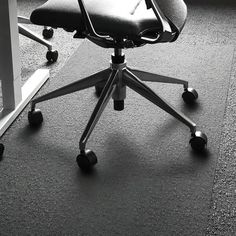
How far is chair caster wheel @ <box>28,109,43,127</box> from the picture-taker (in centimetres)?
225

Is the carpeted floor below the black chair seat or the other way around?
below

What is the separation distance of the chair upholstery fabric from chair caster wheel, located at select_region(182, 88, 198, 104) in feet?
1.70

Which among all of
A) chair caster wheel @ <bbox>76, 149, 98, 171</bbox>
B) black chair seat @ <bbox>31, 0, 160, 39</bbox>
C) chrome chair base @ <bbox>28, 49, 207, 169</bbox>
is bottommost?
chair caster wheel @ <bbox>76, 149, 98, 171</bbox>

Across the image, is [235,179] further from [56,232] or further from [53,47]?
[53,47]

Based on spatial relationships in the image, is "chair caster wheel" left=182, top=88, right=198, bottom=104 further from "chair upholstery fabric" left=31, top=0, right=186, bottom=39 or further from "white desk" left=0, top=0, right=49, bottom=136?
"white desk" left=0, top=0, right=49, bottom=136

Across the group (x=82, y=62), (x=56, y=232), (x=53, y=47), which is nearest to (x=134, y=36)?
(x=56, y=232)

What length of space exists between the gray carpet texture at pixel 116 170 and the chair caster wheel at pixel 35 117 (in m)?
0.04

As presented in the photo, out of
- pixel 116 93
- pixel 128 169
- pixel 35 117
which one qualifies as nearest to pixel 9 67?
pixel 35 117

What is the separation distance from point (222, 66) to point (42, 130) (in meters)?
1.03

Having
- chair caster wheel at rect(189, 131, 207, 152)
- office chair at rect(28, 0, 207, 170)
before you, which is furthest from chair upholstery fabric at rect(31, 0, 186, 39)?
chair caster wheel at rect(189, 131, 207, 152)

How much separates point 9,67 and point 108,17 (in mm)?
602

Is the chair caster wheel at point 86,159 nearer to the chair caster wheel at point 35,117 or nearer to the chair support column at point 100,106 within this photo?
the chair support column at point 100,106

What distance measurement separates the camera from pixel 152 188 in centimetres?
188

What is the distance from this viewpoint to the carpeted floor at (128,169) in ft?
5.65
